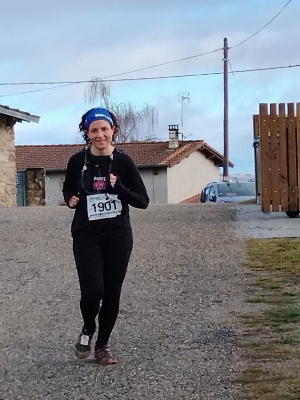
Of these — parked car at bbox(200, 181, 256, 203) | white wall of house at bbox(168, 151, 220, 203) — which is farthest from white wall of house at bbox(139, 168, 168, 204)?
parked car at bbox(200, 181, 256, 203)

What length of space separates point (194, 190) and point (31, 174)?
26.6 metres

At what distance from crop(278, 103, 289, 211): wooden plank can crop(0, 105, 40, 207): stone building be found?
12209 mm

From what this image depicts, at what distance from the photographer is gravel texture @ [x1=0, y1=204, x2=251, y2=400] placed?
16.1ft

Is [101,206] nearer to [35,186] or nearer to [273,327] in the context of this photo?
[273,327]

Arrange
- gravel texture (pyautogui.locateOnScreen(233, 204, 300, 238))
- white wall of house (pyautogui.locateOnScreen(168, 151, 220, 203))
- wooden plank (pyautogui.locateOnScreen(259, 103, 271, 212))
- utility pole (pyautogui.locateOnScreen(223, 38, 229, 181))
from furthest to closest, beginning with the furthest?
white wall of house (pyautogui.locateOnScreen(168, 151, 220, 203)) → utility pole (pyautogui.locateOnScreen(223, 38, 229, 181)) → wooden plank (pyautogui.locateOnScreen(259, 103, 271, 212)) → gravel texture (pyautogui.locateOnScreen(233, 204, 300, 238))

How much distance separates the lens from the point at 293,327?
6.10 meters

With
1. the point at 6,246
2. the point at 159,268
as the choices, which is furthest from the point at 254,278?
the point at 6,246

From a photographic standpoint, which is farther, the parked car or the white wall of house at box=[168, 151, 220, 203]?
the white wall of house at box=[168, 151, 220, 203]

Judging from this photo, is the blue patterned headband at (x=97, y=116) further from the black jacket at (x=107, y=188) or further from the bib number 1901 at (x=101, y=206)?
the bib number 1901 at (x=101, y=206)

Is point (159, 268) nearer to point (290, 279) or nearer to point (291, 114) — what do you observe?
point (290, 279)

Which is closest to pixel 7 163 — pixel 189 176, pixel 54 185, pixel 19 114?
pixel 19 114

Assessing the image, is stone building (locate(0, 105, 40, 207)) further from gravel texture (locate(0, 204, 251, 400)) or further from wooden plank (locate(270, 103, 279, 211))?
wooden plank (locate(270, 103, 279, 211))

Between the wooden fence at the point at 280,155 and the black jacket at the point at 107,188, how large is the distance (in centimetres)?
824

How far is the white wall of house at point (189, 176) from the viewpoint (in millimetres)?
47812
